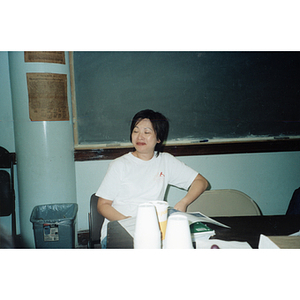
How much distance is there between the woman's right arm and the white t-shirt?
0.02m

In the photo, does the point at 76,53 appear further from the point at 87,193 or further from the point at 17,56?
the point at 87,193

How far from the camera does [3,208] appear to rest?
1.39 meters

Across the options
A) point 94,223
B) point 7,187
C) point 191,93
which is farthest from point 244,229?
point 7,187

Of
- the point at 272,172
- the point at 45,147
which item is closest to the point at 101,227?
the point at 45,147

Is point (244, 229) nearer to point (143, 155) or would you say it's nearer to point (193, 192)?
point (193, 192)

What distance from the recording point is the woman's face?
47.3 inches

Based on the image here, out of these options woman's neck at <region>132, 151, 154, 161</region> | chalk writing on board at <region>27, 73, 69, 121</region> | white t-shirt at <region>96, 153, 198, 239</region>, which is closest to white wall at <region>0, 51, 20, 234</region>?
chalk writing on board at <region>27, 73, 69, 121</region>

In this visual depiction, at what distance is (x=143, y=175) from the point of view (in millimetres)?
1200

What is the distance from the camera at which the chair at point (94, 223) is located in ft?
3.62

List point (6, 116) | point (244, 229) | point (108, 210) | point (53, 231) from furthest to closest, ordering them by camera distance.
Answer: point (6, 116) < point (53, 231) < point (108, 210) < point (244, 229)

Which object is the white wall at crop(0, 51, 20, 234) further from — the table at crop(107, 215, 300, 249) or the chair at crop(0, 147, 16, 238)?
the table at crop(107, 215, 300, 249)

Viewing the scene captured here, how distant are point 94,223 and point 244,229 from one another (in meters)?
0.71

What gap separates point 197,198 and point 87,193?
0.85 meters

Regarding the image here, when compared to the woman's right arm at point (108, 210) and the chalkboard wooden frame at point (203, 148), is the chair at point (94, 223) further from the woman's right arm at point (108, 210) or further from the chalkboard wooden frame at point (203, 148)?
the chalkboard wooden frame at point (203, 148)
